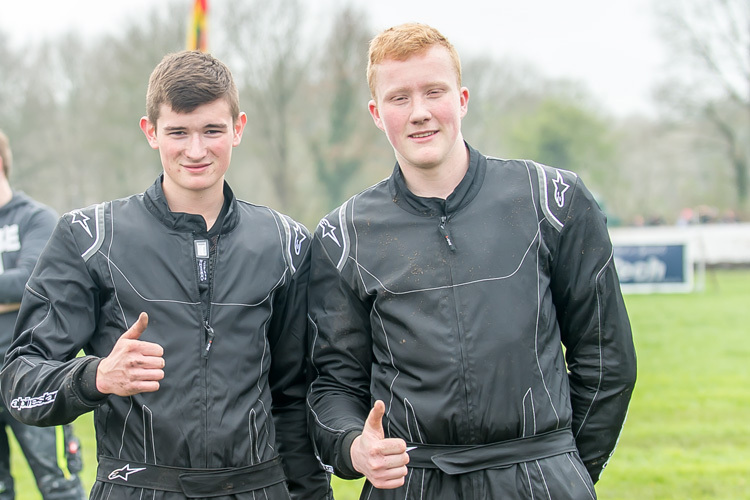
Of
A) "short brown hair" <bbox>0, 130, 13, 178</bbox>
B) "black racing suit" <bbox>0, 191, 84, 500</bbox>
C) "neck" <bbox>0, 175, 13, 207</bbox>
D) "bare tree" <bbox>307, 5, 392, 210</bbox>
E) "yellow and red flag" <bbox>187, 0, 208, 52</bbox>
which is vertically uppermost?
"bare tree" <bbox>307, 5, 392, 210</bbox>

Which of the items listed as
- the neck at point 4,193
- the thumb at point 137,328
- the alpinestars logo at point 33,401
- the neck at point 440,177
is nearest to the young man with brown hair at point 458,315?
the neck at point 440,177

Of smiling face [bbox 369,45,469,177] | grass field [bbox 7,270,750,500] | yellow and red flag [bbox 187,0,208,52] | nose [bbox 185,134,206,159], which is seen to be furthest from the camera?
yellow and red flag [bbox 187,0,208,52]

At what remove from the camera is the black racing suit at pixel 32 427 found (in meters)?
5.09

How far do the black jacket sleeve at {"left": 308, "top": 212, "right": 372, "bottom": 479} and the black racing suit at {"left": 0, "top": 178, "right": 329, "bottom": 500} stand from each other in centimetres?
17

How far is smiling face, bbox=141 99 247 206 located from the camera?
3139mm

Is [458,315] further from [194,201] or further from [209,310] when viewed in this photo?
[194,201]

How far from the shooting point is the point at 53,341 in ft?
9.65

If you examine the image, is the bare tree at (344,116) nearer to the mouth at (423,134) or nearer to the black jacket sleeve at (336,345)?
the black jacket sleeve at (336,345)

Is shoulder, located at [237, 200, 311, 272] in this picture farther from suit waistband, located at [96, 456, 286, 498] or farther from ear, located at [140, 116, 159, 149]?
suit waistband, located at [96, 456, 286, 498]

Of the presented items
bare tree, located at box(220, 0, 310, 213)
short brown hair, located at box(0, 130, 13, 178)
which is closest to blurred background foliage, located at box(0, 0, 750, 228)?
bare tree, located at box(220, 0, 310, 213)

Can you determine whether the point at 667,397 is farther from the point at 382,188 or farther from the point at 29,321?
the point at 29,321

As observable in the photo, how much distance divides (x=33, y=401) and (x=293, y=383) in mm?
1004

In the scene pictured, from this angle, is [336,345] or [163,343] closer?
[163,343]

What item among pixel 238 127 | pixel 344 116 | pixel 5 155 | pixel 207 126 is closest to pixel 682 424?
pixel 238 127
